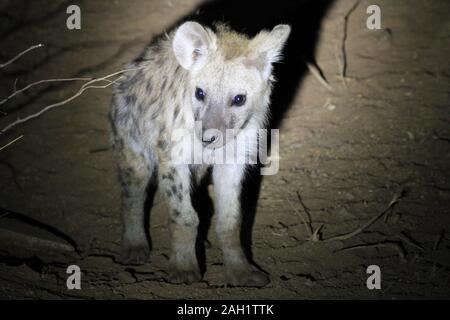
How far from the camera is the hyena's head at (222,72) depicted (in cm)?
343

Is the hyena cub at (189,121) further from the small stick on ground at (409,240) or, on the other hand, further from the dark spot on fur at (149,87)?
the small stick on ground at (409,240)

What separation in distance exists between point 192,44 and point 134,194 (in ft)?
4.54

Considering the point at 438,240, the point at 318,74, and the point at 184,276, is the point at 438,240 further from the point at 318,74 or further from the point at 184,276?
the point at 318,74

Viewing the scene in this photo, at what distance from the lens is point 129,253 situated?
13.3 ft

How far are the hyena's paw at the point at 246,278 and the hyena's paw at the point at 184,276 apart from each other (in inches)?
8.7

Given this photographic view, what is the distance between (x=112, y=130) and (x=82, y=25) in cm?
371

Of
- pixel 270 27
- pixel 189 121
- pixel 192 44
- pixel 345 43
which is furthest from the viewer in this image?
pixel 270 27

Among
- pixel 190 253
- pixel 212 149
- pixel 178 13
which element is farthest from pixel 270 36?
pixel 178 13

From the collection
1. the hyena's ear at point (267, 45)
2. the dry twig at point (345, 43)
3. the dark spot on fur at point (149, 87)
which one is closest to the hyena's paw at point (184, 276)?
the dark spot on fur at point (149, 87)

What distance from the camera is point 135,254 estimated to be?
4.04 meters

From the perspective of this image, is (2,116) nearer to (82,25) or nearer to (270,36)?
(82,25)

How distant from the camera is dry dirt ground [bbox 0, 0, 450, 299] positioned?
3648mm

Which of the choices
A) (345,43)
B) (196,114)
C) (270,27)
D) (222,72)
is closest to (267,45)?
(222,72)

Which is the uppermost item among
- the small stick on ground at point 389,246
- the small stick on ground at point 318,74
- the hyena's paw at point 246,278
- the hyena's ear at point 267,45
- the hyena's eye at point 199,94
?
the small stick on ground at point 318,74
